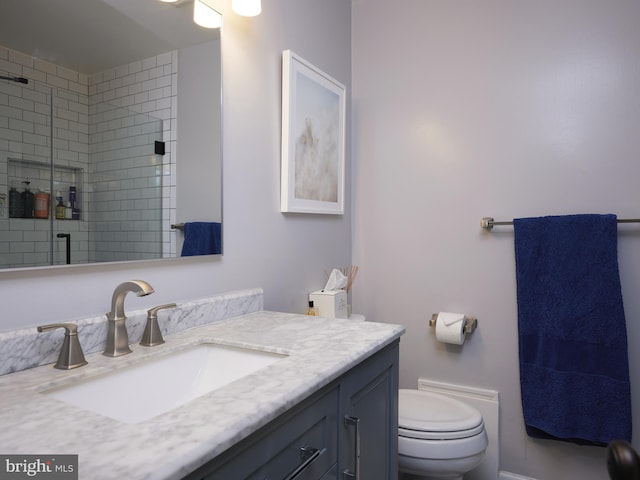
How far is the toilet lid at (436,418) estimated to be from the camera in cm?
148

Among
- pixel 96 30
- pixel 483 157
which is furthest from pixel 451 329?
pixel 96 30

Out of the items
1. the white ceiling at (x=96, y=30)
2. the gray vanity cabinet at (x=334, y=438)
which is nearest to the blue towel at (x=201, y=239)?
the white ceiling at (x=96, y=30)

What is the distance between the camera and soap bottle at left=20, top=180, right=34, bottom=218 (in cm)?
83

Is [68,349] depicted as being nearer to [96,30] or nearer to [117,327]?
[117,327]

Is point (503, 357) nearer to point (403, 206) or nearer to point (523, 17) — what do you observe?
point (403, 206)

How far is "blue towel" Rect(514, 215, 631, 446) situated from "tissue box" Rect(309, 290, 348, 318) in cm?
78

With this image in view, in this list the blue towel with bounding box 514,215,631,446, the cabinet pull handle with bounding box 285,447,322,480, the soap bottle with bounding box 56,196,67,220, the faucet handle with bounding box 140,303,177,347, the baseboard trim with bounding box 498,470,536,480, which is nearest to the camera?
the cabinet pull handle with bounding box 285,447,322,480

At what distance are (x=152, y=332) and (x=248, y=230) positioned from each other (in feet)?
1.78

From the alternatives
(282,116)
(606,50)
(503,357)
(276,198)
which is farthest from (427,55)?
(503,357)

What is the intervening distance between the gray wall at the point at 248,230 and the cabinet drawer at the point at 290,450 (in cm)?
55

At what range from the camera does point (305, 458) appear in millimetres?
798

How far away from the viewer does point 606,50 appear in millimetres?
1674

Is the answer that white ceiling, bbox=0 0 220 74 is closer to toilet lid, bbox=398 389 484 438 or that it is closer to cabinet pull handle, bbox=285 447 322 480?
cabinet pull handle, bbox=285 447 322 480

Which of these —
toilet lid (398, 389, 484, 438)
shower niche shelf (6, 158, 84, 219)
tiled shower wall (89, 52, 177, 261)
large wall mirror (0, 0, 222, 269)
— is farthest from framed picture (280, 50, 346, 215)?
toilet lid (398, 389, 484, 438)
